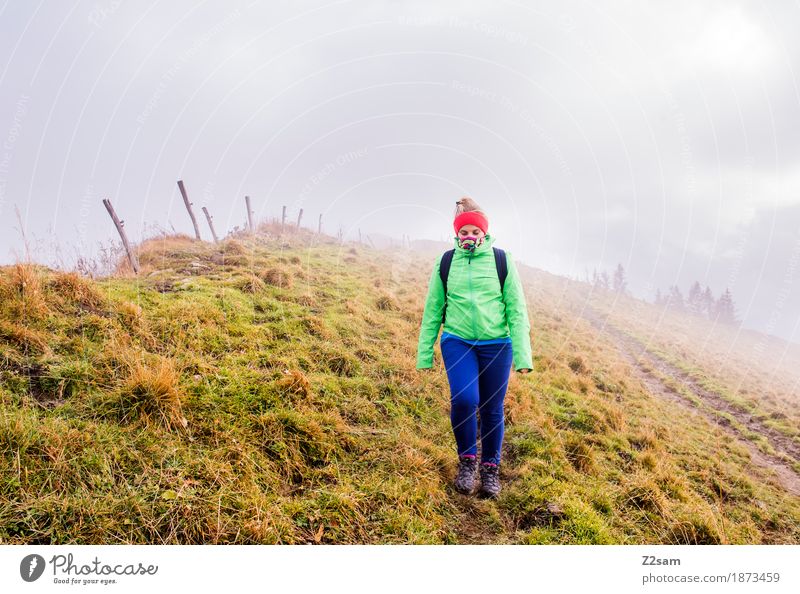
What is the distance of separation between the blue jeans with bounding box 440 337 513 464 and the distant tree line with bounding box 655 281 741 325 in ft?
313

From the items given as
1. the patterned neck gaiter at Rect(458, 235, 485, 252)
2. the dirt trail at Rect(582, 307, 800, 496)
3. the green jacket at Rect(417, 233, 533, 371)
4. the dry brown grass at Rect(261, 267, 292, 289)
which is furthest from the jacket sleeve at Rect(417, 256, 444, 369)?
the dirt trail at Rect(582, 307, 800, 496)

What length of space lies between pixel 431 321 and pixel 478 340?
58 centimetres

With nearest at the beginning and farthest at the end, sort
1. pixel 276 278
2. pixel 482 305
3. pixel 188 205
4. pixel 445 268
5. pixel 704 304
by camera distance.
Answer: pixel 482 305 → pixel 445 268 → pixel 276 278 → pixel 188 205 → pixel 704 304

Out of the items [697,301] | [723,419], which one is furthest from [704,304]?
[723,419]

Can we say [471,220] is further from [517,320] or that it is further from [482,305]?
[517,320]

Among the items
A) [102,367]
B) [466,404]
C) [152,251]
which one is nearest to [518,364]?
[466,404]

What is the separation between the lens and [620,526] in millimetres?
3777

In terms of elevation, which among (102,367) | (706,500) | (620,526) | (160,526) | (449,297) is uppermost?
(449,297)

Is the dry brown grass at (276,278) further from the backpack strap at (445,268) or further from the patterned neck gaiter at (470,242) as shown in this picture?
the patterned neck gaiter at (470,242)

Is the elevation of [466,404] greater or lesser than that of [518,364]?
lesser

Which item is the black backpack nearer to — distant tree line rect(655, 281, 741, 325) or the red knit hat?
the red knit hat

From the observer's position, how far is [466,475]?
3.92 metres

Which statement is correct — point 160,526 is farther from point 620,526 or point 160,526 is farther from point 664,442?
point 664,442
